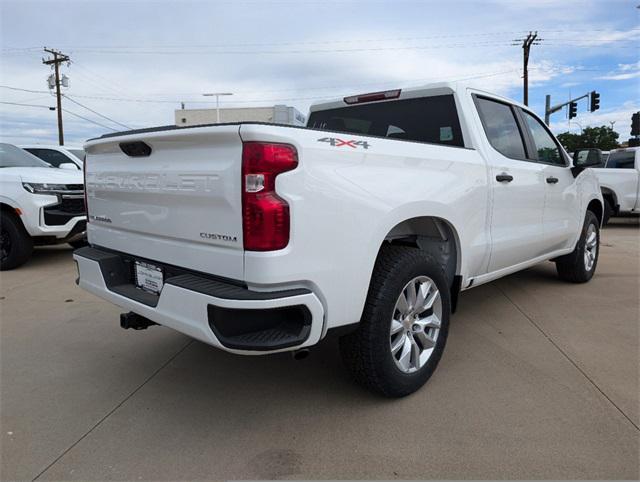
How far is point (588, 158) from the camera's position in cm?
475

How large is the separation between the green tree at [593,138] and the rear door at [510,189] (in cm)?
6098

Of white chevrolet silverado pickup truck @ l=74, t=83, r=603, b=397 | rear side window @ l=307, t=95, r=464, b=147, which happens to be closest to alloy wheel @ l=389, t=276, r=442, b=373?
white chevrolet silverado pickup truck @ l=74, t=83, r=603, b=397

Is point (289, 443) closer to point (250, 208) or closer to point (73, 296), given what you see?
point (250, 208)

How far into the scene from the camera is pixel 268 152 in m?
2.04

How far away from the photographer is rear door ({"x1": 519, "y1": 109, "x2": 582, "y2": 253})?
4316 millimetres

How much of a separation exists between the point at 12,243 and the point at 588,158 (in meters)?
7.00

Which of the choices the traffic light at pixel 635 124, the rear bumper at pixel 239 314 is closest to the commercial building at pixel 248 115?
the rear bumper at pixel 239 314

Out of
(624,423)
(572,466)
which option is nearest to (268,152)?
(572,466)

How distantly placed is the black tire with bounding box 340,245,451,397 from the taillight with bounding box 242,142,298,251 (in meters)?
0.70

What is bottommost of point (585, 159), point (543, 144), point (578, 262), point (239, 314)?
point (578, 262)

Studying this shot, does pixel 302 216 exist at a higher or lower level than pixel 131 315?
higher

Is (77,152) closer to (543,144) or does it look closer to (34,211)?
(34,211)

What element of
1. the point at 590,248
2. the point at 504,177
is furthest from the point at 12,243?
the point at 590,248

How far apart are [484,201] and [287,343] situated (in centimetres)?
197
